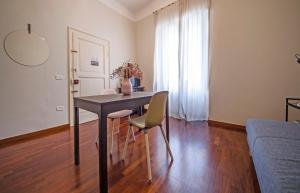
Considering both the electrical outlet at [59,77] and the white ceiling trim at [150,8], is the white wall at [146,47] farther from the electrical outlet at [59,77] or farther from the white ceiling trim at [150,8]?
the electrical outlet at [59,77]

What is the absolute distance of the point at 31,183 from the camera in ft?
4.63

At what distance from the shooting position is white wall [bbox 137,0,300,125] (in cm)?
246

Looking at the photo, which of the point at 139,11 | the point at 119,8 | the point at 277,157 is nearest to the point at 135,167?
the point at 277,157

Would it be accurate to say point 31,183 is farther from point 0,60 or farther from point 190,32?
point 190,32

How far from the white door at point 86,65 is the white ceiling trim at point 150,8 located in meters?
1.54

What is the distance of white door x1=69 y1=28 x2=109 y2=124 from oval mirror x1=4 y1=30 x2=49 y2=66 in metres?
0.52

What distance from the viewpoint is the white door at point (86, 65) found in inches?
126

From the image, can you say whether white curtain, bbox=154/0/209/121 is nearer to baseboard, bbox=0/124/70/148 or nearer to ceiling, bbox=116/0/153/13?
ceiling, bbox=116/0/153/13

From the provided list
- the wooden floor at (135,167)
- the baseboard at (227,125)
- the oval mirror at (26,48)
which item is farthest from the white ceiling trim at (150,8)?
the wooden floor at (135,167)

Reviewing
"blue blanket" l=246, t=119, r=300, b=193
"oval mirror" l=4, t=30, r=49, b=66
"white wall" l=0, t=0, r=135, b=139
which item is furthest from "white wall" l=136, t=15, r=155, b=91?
"blue blanket" l=246, t=119, r=300, b=193

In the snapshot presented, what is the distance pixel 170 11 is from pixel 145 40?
1.14 m

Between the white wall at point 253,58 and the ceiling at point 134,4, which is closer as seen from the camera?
the white wall at point 253,58

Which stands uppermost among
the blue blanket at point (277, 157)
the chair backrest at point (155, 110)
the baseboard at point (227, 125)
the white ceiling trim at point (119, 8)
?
the white ceiling trim at point (119, 8)

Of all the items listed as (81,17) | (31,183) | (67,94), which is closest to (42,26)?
(81,17)
